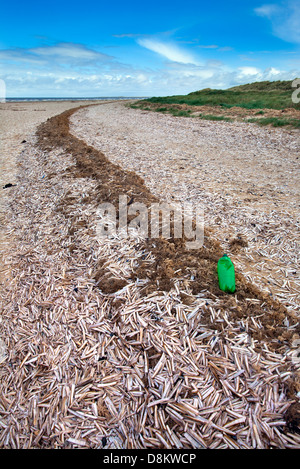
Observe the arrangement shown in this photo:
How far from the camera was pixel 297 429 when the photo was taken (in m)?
2.25

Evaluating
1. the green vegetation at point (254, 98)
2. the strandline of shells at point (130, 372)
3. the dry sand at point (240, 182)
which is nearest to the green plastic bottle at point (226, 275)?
the strandline of shells at point (130, 372)

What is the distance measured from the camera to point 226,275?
11.5 feet

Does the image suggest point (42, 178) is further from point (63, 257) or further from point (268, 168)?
point (268, 168)

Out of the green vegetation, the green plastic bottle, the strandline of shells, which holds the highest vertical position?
the green vegetation

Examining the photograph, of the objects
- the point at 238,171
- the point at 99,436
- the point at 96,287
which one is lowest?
the point at 99,436

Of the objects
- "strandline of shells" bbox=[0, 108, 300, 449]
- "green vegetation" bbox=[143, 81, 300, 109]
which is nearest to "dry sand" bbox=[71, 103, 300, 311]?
"strandline of shells" bbox=[0, 108, 300, 449]

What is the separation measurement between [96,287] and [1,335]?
1542 millimetres

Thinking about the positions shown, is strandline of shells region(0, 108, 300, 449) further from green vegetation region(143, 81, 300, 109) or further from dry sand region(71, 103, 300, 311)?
green vegetation region(143, 81, 300, 109)

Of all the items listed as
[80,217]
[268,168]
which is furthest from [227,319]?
[268,168]

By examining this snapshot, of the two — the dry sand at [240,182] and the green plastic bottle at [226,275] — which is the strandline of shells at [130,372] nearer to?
the green plastic bottle at [226,275]
